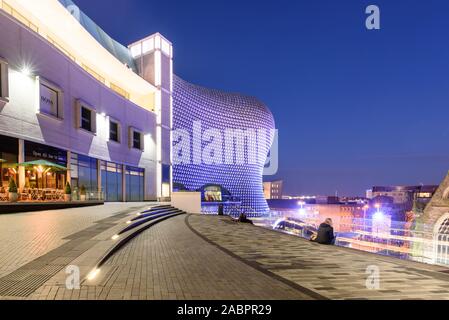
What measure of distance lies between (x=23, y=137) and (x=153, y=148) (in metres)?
20.3

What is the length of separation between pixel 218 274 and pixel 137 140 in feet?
104

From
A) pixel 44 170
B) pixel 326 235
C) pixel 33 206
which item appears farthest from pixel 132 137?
pixel 326 235

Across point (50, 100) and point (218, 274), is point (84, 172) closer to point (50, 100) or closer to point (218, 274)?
point (50, 100)

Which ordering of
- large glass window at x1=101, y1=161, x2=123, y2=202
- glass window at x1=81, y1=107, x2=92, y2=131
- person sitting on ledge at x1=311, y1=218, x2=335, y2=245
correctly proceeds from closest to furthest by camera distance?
person sitting on ledge at x1=311, y1=218, x2=335, y2=245
glass window at x1=81, y1=107, x2=92, y2=131
large glass window at x1=101, y1=161, x2=123, y2=202

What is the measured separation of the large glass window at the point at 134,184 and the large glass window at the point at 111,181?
51.8 inches

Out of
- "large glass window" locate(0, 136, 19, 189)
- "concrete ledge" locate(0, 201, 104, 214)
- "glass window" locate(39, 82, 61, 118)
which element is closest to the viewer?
"concrete ledge" locate(0, 201, 104, 214)

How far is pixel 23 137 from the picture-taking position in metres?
18.8

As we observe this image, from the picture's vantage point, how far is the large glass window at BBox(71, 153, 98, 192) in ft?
81.1

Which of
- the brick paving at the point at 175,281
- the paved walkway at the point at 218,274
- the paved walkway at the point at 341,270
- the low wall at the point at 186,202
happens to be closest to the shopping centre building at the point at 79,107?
the low wall at the point at 186,202

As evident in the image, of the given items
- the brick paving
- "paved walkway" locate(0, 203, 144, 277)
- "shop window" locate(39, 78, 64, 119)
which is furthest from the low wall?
the brick paving

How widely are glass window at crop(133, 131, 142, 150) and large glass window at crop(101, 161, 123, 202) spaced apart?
385 centimetres

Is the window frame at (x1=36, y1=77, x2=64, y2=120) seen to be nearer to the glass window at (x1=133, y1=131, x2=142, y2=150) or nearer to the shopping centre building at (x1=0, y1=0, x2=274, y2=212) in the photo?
the shopping centre building at (x1=0, y1=0, x2=274, y2=212)

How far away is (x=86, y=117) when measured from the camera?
85.7ft

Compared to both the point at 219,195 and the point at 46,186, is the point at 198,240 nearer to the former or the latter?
the point at 46,186
